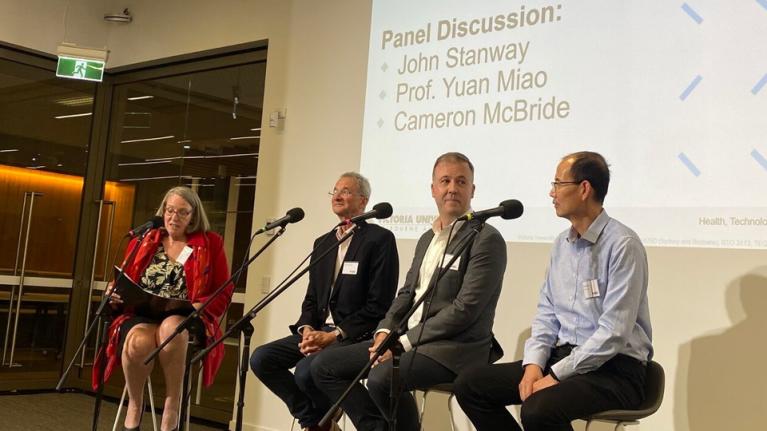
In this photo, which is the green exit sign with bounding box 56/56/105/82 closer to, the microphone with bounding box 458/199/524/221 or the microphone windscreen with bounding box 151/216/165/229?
the microphone windscreen with bounding box 151/216/165/229

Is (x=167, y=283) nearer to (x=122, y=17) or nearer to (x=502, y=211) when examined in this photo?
(x=502, y=211)

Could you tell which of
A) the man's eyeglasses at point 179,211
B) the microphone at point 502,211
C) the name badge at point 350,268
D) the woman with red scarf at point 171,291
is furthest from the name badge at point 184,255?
the microphone at point 502,211

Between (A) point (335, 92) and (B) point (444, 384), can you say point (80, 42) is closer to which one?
(A) point (335, 92)

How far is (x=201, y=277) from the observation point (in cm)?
398

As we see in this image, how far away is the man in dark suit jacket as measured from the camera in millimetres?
3604

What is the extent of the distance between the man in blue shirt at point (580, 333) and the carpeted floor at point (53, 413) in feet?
9.01

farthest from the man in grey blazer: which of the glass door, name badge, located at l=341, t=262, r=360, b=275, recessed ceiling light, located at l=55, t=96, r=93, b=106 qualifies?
recessed ceiling light, located at l=55, t=96, r=93, b=106

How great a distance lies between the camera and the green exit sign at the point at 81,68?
5.93 meters

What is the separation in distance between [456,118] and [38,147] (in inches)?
148

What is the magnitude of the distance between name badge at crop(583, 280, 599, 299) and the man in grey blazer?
0.49 m

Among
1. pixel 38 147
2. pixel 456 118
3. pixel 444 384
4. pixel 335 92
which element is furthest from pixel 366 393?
pixel 38 147

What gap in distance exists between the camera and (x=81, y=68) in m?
5.97

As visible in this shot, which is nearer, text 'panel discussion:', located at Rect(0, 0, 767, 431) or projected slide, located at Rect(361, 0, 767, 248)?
text 'panel discussion:', located at Rect(0, 0, 767, 431)

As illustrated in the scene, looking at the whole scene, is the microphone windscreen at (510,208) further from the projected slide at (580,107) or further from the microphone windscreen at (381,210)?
the projected slide at (580,107)
